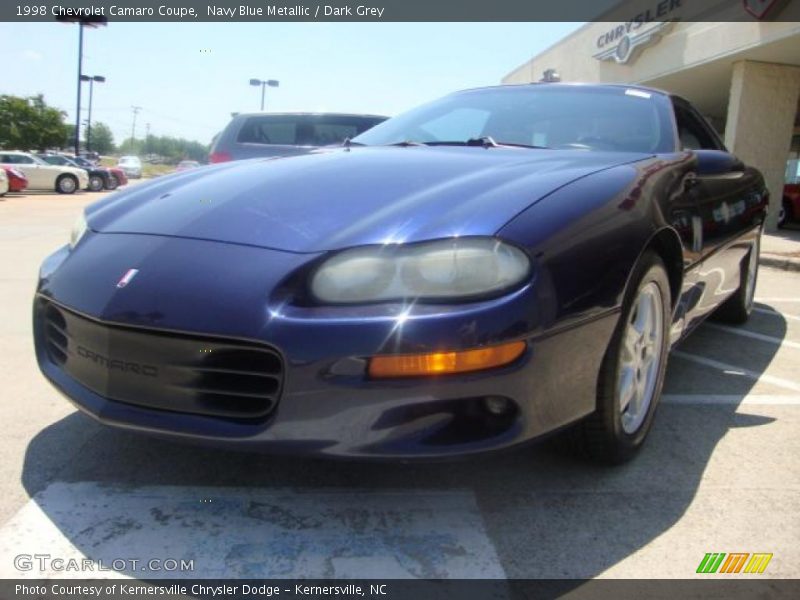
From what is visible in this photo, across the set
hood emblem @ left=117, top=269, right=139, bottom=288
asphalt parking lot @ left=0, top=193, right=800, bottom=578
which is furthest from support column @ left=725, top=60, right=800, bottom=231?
hood emblem @ left=117, top=269, right=139, bottom=288

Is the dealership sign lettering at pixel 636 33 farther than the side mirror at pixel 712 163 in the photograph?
Yes

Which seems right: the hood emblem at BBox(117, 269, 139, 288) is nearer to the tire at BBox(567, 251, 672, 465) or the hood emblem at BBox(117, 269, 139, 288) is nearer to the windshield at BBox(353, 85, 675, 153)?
the tire at BBox(567, 251, 672, 465)

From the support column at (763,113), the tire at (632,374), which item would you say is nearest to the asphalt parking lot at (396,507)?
the tire at (632,374)

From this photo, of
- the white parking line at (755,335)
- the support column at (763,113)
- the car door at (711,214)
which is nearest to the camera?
the car door at (711,214)

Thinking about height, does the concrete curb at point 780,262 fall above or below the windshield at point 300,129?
below

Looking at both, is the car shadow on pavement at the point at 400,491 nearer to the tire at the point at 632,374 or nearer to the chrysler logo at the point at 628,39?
the tire at the point at 632,374

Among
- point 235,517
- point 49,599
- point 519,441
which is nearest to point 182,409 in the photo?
point 235,517

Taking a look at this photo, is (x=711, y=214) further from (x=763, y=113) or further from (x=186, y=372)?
(x=763, y=113)

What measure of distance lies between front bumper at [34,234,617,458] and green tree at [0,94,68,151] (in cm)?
4912

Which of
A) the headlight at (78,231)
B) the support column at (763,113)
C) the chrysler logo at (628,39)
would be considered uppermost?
the chrysler logo at (628,39)

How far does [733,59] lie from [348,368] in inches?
538

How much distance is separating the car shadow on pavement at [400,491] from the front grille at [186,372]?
0.73 ft

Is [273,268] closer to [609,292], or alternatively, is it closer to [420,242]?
[420,242]

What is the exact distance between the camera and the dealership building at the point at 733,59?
37.2 ft
